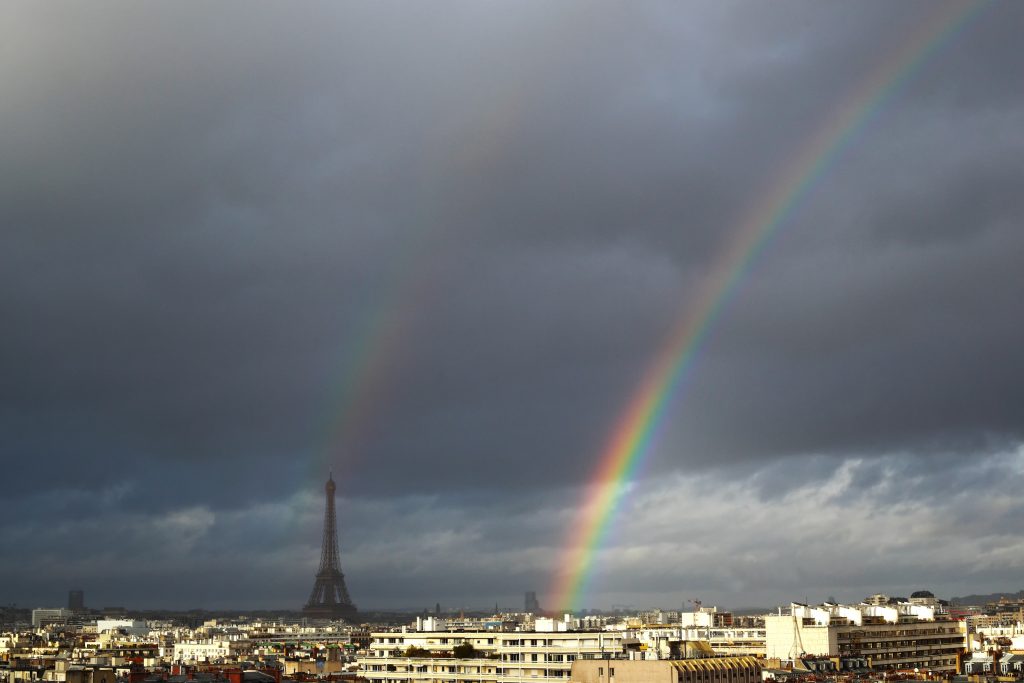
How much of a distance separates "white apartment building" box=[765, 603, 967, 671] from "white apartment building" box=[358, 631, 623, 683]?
43.8 m

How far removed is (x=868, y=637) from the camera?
6216 inches

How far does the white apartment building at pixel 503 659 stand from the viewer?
11338 cm

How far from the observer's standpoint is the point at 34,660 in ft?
573

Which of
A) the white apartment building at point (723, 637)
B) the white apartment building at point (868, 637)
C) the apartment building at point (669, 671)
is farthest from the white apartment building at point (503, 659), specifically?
the white apartment building at point (868, 637)

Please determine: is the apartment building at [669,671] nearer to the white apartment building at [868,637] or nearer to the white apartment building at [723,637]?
the white apartment building at [723,637]

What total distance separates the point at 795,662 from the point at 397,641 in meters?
45.9

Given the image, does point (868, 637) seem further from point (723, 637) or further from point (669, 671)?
point (669, 671)

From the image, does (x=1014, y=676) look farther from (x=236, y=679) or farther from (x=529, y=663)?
(x=236, y=679)

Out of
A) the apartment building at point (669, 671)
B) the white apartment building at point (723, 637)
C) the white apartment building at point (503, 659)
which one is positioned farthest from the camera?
the white apartment building at point (723, 637)

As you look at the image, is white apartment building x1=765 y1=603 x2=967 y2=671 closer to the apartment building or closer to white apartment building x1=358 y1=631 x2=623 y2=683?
white apartment building x1=358 y1=631 x2=623 y2=683

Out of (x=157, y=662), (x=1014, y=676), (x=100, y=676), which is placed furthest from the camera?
(x=157, y=662)

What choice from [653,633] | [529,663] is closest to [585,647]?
[529,663]

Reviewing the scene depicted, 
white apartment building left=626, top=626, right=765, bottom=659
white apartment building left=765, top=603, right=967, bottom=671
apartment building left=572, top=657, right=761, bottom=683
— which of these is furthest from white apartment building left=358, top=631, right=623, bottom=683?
white apartment building left=765, top=603, right=967, bottom=671

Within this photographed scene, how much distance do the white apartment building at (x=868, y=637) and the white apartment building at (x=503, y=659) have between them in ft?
144
